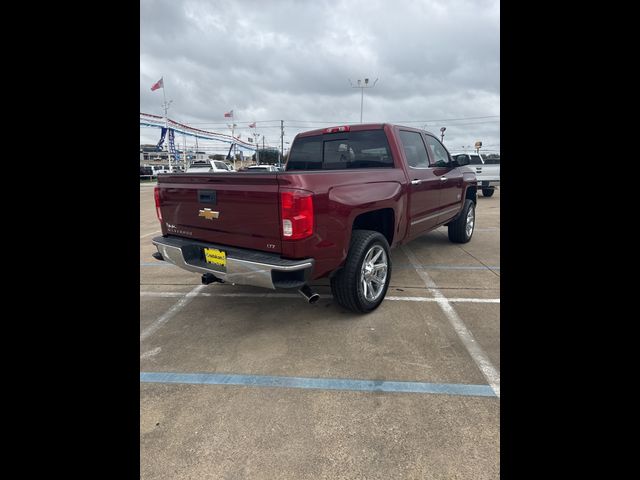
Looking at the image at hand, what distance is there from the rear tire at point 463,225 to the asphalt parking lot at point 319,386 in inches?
105

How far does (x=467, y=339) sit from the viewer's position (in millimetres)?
2961

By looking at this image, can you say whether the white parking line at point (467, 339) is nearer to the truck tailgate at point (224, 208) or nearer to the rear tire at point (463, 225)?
the truck tailgate at point (224, 208)

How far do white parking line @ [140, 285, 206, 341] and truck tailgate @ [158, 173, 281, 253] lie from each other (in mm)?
903

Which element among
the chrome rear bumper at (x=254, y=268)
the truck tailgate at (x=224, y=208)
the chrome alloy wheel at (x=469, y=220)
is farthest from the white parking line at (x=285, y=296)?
the chrome alloy wheel at (x=469, y=220)

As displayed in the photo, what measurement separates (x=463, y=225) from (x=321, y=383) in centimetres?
525

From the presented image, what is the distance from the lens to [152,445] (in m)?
1.90

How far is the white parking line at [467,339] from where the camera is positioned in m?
2.45

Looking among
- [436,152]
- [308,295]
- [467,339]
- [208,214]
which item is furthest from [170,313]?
[436,152]
